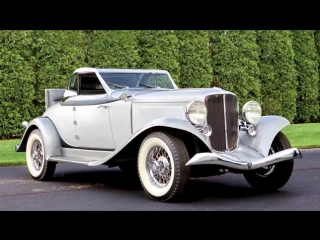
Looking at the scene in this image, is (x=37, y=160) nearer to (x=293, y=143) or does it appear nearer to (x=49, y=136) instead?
(x=49, y=136)

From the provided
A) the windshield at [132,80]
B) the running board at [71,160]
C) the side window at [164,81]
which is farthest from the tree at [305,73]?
the running board at [71,160]

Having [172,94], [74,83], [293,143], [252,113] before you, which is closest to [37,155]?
[74,83]

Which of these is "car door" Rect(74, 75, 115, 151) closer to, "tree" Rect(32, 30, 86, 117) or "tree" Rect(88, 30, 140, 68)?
"tree" Rect(32, 30, 86, 117)

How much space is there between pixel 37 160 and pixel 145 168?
2.80m

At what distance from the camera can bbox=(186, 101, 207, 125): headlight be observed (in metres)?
6.57

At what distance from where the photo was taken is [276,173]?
7.18 metres

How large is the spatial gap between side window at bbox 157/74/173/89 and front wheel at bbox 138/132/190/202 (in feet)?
6.55

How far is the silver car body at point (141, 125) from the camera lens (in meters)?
6.54

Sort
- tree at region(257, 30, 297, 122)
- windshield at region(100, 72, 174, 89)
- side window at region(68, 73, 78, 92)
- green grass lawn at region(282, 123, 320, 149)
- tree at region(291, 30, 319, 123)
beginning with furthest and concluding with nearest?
tree at region(291, 30, 319, 123) < tree at region(257, 30, 297, 122) < green grass lawn at region(282, 123, 320, 149) < side window at region(68, 73, 78, 92) < windshield at region(100, 72, 174, 89)

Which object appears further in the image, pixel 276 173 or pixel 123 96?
pixel 123 96

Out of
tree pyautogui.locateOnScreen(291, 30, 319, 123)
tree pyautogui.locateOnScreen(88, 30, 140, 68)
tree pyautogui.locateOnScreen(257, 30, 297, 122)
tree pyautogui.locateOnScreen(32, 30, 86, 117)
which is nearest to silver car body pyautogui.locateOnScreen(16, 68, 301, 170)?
tree pyautogui.locateOnScreen(32, 30, 86, 117)

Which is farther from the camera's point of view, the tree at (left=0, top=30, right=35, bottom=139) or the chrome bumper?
the tree at (left=0, top=30, right=35, bottom=139)

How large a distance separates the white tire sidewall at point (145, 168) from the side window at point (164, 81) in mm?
1983

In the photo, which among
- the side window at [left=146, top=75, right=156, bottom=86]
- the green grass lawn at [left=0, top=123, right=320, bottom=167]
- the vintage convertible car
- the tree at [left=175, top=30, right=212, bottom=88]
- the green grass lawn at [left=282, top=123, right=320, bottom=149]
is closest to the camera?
the vintage convertible car
